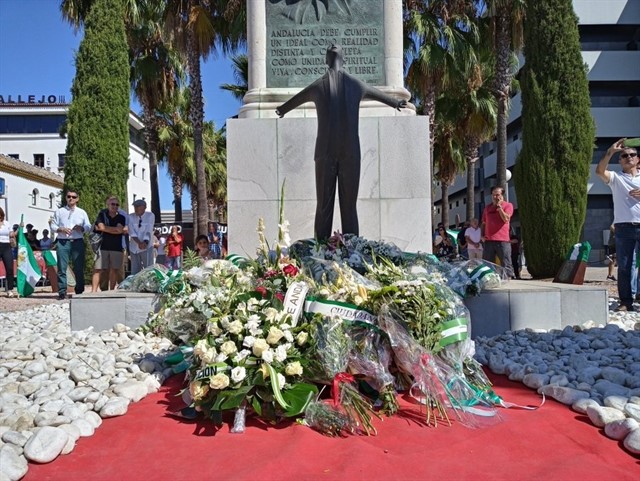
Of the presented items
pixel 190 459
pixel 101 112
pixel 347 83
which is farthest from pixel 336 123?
pixel 101 112

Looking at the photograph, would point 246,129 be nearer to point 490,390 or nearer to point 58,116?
point 490,390

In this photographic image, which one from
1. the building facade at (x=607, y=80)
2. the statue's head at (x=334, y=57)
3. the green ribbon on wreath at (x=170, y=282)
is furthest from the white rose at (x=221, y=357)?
the building facade at (x=607, y=80)

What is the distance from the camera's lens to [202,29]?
17.9 m

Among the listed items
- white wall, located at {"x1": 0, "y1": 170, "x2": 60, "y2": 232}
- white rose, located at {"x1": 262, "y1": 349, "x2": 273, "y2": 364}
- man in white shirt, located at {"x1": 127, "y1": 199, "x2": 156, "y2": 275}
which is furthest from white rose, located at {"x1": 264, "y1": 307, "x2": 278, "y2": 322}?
white wall, located at {"x1": 0, "y1": 170, "x2": 60, "y2": 232}

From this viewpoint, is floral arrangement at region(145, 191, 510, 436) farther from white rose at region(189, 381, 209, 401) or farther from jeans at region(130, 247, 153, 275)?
jeans at region(130, 247, 153, 275)

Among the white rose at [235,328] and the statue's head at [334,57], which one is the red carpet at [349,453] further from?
the statue's head at [334,57]

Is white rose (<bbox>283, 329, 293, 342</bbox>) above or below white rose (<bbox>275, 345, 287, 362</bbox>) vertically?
above

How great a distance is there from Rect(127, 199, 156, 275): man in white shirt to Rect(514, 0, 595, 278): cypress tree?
9564mm

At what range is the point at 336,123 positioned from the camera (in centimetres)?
548

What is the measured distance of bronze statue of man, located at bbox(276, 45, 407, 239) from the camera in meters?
5.46

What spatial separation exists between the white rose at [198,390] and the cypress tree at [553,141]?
504 inches

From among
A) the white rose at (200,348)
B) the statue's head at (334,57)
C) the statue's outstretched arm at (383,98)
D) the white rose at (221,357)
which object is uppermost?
Result: the statue's head at (334,57)

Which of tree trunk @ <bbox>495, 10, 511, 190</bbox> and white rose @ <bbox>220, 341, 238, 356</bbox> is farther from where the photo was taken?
tree trunk @ <bbox>495, 10, 511, 190</bbox>

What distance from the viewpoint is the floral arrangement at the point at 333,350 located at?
9.69ft
